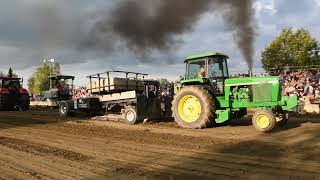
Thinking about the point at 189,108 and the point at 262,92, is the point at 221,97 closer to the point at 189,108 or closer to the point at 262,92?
the point at 189,108

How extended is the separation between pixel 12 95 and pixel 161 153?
57.2 feet

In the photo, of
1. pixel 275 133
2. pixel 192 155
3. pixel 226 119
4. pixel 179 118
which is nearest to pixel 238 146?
pixel 192 155

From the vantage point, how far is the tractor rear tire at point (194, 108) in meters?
12.7

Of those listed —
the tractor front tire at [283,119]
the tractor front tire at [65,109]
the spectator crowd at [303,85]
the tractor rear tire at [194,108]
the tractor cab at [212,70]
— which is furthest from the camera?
the spectator crowd at [303,85]

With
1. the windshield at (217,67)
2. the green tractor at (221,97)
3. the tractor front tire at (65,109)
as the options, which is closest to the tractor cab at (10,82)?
the tractor front tire at (65,109)

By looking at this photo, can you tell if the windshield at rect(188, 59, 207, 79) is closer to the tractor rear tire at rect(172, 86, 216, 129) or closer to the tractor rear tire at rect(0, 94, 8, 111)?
the tractor rear tire at rect(172, 86, 216, 129)

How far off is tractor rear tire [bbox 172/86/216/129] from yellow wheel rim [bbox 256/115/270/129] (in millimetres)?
1460

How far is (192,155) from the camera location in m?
8.67

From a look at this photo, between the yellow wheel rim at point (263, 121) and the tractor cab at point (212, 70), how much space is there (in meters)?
1.56

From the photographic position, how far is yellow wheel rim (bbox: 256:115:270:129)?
38.0 ft

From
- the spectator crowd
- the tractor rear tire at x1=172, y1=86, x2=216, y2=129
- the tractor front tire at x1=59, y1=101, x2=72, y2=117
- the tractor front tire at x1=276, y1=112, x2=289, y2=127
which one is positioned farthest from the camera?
the spectator crowd

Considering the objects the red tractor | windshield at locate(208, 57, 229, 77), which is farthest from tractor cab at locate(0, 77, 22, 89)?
windshield at locate(208, 57, 229, 77)

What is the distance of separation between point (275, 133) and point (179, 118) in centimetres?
315

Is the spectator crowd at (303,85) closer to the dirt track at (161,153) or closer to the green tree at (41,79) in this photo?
the dirt track at (161,153)
